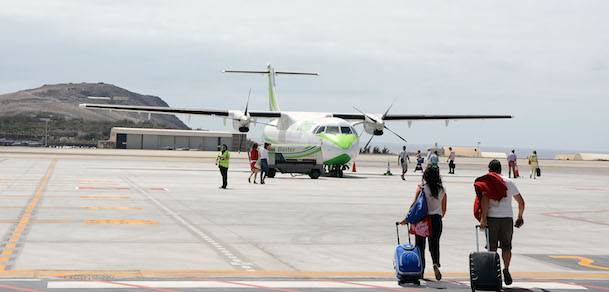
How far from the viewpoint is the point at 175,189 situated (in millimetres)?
24953

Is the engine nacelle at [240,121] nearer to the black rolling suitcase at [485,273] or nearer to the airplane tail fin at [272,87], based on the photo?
the airplane tail fin at [272,87]

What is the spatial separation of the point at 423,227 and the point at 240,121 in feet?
111

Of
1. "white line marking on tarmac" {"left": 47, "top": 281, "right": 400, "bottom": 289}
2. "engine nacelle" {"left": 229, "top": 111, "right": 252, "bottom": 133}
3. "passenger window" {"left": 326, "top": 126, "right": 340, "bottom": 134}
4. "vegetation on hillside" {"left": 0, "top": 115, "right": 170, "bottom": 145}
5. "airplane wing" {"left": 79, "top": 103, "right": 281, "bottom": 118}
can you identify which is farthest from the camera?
"vegetation on hillside" {"left": 0, "top": 115, "right": 170, "bottom": 145}

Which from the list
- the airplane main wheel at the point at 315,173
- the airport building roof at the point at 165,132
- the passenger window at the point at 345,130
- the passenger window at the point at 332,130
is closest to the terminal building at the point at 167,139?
the airport building roof at the point at 165,132

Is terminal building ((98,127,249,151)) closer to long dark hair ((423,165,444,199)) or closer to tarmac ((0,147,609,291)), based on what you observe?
tarmac ((0,147,609,291))

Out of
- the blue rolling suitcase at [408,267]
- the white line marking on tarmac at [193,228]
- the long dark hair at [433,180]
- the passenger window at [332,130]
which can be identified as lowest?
the white line marking on tarmac at [193,228]

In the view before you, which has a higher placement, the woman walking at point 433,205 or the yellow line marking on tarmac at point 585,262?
the woman walking at point 433,205

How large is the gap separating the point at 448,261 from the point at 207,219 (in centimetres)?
647

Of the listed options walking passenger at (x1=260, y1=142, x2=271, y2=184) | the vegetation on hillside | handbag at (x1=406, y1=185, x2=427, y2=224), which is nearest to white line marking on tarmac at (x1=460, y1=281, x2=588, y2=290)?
handbag at (x1=406, y1=185, x2=427, y2=224)

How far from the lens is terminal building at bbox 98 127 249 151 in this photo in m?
114

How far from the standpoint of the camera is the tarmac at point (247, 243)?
910 centimetres

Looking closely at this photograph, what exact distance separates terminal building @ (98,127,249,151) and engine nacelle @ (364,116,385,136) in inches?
2860

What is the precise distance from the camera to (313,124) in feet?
125

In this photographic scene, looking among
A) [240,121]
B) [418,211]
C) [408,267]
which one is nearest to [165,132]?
[240,121]
